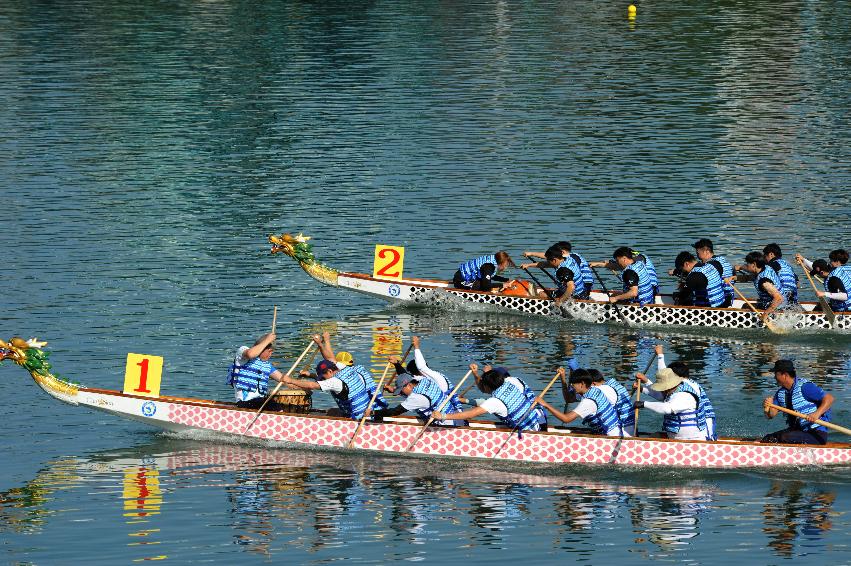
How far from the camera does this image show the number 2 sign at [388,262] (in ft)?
136

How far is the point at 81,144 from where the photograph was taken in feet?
202

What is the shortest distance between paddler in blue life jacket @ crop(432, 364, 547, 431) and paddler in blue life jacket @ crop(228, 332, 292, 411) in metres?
3.40

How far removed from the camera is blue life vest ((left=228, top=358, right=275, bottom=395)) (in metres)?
31.2

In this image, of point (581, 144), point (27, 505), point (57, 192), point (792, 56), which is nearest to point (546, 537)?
point (27, 505)

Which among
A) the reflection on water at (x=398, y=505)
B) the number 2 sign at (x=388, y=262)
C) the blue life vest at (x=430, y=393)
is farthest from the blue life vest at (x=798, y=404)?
the number 2 sign at (x=388, y=262)

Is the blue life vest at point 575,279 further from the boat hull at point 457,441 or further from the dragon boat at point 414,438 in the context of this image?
the boat hull at point 457,441

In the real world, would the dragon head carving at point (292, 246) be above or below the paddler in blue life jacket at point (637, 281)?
above

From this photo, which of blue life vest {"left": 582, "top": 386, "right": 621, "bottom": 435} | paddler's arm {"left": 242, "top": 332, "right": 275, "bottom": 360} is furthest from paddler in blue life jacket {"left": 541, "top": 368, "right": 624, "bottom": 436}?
paddler's arm {"left": 242, "top": 332, "right": 275, "bottom": 360}

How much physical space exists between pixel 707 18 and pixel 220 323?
56935mm

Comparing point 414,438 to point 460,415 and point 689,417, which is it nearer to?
point 460,415

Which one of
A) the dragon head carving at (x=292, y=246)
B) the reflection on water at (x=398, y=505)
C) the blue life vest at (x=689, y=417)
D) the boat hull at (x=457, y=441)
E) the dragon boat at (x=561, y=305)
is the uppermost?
the dragon head carving at (x=292, y=246)

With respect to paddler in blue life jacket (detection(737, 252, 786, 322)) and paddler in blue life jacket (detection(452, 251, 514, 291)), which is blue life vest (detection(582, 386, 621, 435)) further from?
paddler in blue life jacket (detection(452, 251, 514, 291))

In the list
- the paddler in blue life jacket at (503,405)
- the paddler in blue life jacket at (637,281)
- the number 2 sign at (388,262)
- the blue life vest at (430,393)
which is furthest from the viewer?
the number 2 sign at (388,262)

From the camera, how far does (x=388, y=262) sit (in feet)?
137
